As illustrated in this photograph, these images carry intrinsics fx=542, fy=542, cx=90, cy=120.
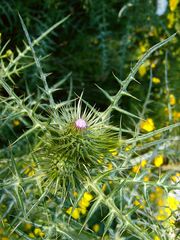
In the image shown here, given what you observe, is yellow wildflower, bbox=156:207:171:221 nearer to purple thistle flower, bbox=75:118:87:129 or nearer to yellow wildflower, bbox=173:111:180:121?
purple thistle flower, bbox=75:118:87:129

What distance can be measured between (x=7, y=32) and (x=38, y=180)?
1635mm

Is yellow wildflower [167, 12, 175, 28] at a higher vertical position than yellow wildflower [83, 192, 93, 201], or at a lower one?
higher

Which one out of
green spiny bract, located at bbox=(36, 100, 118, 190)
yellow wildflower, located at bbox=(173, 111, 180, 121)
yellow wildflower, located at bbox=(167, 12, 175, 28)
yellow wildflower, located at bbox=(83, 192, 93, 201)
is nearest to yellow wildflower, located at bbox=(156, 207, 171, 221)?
yellow wildflower, located at bbox=(83, 192, 93, 201)

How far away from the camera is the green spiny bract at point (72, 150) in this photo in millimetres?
1429

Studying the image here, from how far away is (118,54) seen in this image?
122 inches

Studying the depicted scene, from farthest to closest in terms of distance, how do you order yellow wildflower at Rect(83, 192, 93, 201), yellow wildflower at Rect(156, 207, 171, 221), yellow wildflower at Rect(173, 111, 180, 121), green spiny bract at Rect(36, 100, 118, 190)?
yellow wildflower at Rect(173, 111, 180, 121) < yellow wildflower at Rect(83, 192, 93, 201) < yellow wildflower at Rect(156, 207, 171, 221) < green spiny bract at Rect(36, 100, 118, 190)

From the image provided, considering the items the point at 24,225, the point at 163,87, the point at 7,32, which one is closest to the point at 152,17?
the point at 163,87

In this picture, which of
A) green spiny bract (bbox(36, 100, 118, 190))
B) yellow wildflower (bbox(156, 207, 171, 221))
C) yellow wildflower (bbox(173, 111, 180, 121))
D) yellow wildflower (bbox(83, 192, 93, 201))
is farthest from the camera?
yellow wildflower (bbox(173, 111, 180, 121))

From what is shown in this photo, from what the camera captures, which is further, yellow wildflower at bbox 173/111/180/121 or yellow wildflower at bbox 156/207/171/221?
yellow wildflower at bbox 173/111/180/121

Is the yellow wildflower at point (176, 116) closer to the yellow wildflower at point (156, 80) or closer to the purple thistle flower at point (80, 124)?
the yellow wildflower at point (156, 80)

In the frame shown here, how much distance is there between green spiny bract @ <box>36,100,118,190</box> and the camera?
1.43 meters

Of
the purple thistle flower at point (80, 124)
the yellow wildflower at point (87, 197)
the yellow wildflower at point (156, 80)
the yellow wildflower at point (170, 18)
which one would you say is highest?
the purple thistle flower at point (80, 124)

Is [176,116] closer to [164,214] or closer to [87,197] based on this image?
[87,197]

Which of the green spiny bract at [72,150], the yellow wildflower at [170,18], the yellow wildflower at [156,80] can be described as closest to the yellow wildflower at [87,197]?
the green spiny bract at [72,150]
